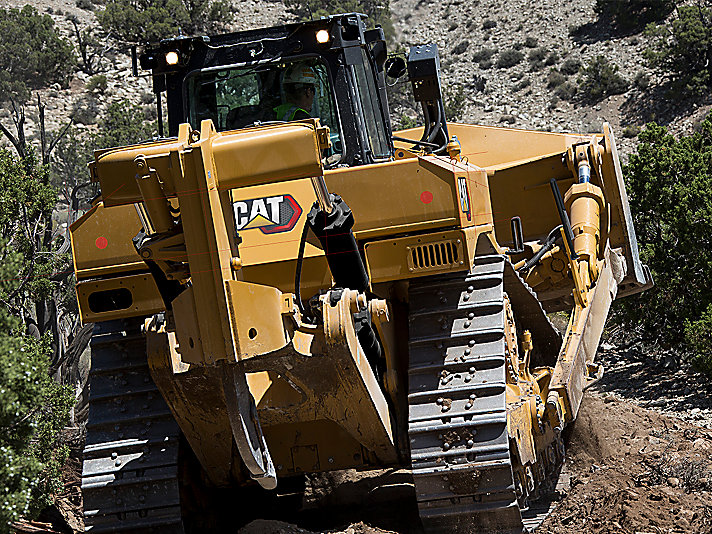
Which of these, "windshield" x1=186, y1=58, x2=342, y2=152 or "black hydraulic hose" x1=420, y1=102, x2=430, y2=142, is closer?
"windshield" x1=186, y1=58, x2=342, y2=152

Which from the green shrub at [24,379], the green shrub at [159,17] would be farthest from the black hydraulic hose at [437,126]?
the green shrub at [159,17]

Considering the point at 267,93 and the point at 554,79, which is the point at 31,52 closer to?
the point at 554,79

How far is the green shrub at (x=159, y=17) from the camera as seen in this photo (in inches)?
1463

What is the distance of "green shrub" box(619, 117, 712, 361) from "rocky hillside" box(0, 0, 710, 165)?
58.3ft

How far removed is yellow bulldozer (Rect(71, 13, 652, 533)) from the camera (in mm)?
4762

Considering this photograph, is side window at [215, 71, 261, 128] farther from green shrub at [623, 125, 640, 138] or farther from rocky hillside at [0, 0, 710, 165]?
green shrub at [623, 125, 640, 138]

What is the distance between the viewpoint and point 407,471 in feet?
29.1

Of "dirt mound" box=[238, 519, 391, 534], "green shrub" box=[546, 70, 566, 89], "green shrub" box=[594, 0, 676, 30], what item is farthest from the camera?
"green shrub" box=[594, 0, 676, 30]

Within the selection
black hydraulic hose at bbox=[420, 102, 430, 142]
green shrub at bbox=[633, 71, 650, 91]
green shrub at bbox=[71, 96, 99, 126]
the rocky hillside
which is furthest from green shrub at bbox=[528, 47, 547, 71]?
black hydraulic hose at bbox=[420, 102, 430, 142]

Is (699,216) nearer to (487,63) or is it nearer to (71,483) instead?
(71,483)

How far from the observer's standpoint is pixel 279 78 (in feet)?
23.9

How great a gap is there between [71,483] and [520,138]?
5073 millimetres

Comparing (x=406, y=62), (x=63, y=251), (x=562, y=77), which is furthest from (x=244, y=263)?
(x=562, y=77)

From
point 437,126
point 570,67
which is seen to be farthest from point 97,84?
point 437,126
